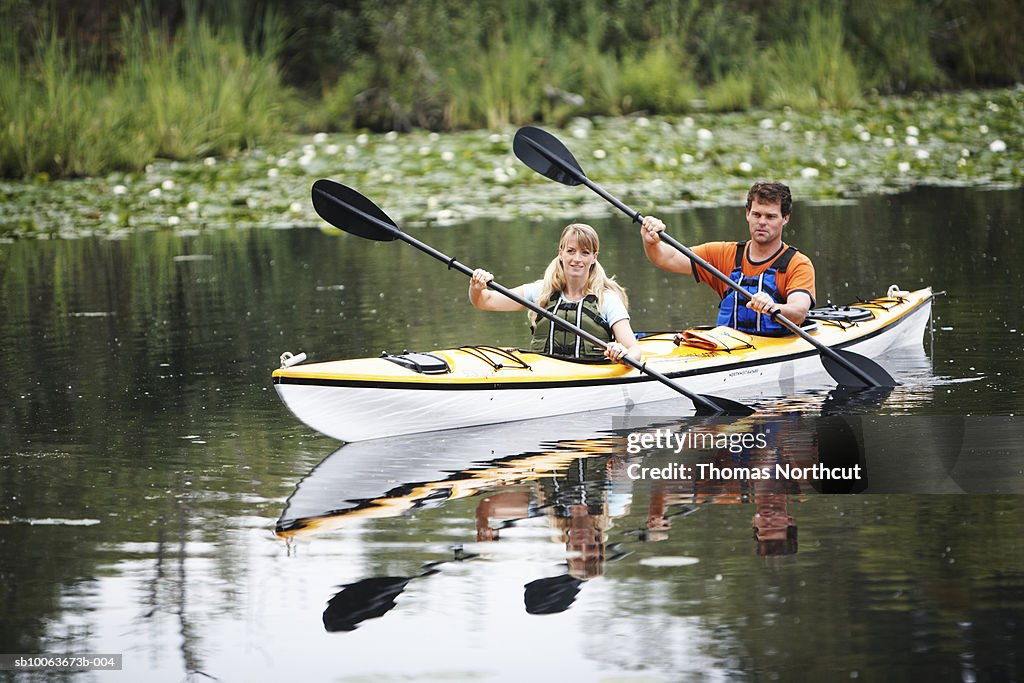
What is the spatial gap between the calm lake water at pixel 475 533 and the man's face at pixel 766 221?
77 centimetres

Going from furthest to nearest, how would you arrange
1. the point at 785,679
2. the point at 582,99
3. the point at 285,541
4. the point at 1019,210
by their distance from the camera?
the point at 582,99 → the point at 1019,210 → the point at 285,541 → the point at 785,679

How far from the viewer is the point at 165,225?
1454cm

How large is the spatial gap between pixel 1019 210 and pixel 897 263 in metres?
3.04

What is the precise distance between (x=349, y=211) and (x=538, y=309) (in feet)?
3.34

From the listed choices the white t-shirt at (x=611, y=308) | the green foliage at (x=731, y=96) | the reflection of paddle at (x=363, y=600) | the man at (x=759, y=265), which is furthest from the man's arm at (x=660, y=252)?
the green foliage at (x=731, y=96)

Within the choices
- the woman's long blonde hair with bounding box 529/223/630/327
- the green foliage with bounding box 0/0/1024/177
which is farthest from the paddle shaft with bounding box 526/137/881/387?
the green foliage with bounding box 0/0/1024/177

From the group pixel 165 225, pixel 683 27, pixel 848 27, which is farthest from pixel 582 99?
pixel 165 225

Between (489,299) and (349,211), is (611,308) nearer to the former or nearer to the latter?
(489,299)

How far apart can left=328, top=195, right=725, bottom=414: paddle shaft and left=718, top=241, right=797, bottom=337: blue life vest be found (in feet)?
2.49

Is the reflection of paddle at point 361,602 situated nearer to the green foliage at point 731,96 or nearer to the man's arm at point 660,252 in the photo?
the man's arm at point 660,252

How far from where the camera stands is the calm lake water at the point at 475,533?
12.7ft

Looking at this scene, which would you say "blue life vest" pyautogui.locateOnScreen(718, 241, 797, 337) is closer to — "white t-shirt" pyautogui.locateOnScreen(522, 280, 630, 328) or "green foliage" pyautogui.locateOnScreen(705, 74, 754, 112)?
"white t-shirt" pyautogui.locateOnScreen(522, 280, 630, 328)

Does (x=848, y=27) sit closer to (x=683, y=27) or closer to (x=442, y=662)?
(x=683, y=27)

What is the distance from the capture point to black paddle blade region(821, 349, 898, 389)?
7.30 metres
